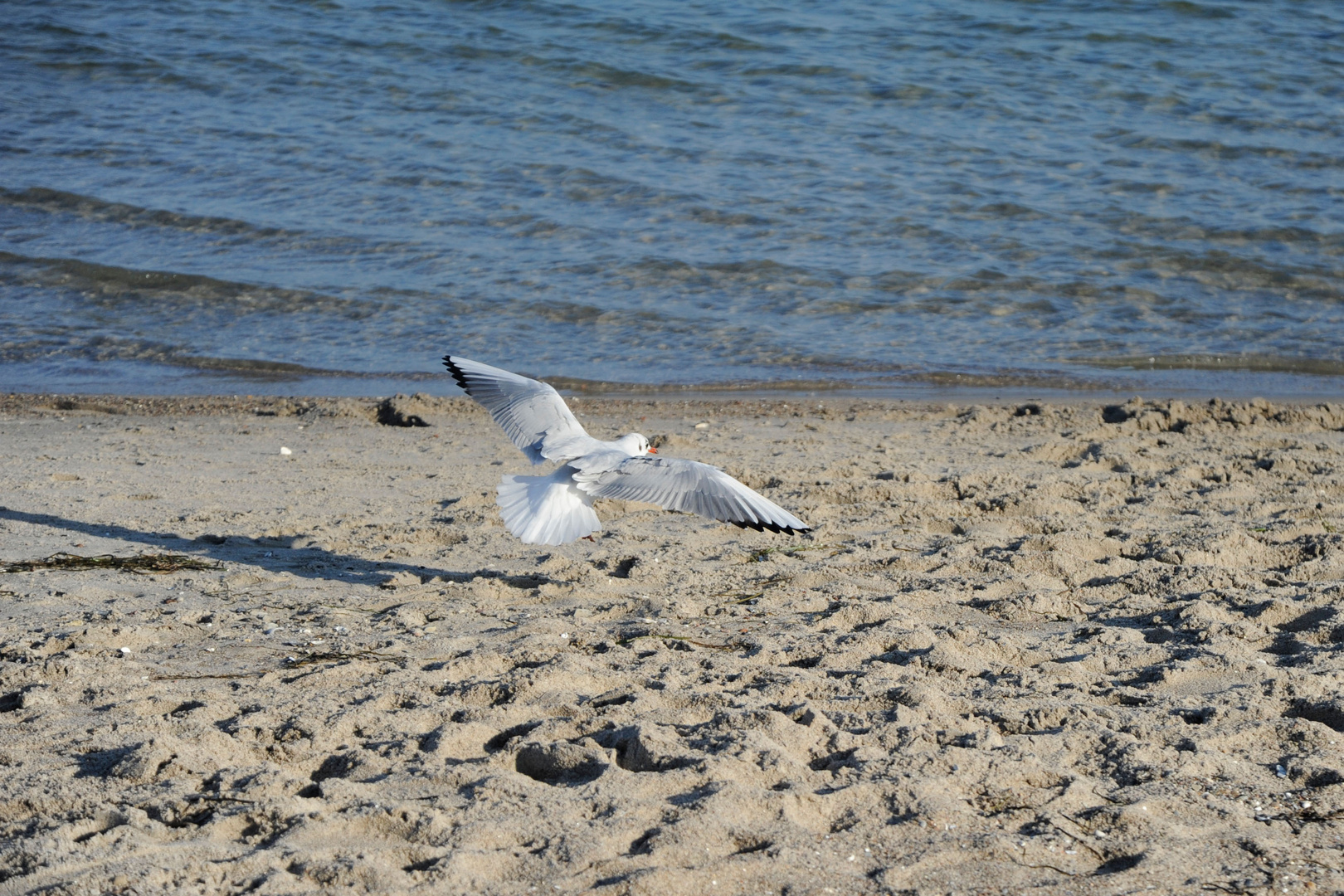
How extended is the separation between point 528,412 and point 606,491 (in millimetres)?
931

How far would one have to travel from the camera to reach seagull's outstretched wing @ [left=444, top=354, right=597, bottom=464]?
545 cm

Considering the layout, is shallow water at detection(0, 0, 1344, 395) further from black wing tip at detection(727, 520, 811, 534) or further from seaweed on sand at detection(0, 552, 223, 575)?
black wing tip at detection(727, 520, 811, 534)

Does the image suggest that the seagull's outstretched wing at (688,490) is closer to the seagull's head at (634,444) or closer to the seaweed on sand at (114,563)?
the seagull's head at (634,444)

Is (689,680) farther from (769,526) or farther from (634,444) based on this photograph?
(634,444)

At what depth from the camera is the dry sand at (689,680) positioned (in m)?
2.80

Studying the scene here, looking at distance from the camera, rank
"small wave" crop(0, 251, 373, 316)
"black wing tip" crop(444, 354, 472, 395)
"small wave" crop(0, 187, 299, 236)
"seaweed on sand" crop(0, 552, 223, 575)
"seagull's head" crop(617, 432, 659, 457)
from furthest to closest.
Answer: "small wave" crop(0, 187, 299, 236) < "small wave" crop(0, 251, 373, 316) < "black wing tip" crop(444, 354, 472, 395) < "seagull's head" crop(617, 432, 659, 457) < "seaweed on sand" crop(0, 552, 223, 575)

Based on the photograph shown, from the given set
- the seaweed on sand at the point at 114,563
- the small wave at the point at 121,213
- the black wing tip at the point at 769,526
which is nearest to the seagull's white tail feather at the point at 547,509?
the black wing tip at the point at 769,526

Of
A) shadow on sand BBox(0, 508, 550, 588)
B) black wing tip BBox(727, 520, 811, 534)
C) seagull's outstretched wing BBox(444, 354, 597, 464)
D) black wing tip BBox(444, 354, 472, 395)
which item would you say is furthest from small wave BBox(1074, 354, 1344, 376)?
shadow on sand BBox(0, 508, 550, 588)

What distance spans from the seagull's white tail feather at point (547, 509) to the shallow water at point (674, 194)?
417 centimetres

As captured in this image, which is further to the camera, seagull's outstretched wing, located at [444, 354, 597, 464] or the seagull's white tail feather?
seagull's outstretched wing, located at [444, 354, 597, 464]

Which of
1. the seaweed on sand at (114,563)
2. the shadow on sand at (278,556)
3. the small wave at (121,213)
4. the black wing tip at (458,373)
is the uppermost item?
the black wing tip at (458,373)

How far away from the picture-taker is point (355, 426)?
7.59 m

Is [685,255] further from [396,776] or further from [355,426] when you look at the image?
[396,776]

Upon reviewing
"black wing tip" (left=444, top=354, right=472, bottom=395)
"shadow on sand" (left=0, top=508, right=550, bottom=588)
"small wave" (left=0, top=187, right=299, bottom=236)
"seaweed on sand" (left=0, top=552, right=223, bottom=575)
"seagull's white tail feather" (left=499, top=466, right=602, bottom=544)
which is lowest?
"shadow on sand" (left=0, top=508, right=550, bottom=588)
